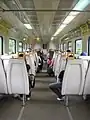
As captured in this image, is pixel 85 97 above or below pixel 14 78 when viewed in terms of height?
below

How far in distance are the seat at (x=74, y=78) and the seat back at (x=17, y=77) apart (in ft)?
2.88

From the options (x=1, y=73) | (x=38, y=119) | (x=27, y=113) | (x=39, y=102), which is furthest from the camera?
(x=39, y=102)

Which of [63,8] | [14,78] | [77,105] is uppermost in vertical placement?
[63,8]

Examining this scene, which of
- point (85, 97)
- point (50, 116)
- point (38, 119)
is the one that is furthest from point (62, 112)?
point (85, 97)

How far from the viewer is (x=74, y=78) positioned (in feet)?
16.9

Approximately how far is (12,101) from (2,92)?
0.39 m

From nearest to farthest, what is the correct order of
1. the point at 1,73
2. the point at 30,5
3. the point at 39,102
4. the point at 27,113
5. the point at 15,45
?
the point at 27,113 < the point at 1,73 < the point at 39,102 < the point at 30,5 < the point at 15,45

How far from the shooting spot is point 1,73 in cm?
520

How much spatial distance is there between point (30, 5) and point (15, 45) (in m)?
10.4

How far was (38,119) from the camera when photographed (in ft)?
13.8

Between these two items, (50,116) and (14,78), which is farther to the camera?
(14,78)

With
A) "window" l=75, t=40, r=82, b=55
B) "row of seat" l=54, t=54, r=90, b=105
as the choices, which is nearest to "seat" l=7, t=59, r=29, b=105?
"row of seat" l=54, t=54, r=90, b=105

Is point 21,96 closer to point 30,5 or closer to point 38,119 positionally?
point 38,119

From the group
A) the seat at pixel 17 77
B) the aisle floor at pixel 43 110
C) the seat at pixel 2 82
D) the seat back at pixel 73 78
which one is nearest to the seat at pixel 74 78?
the seat back at pixel 73 78
